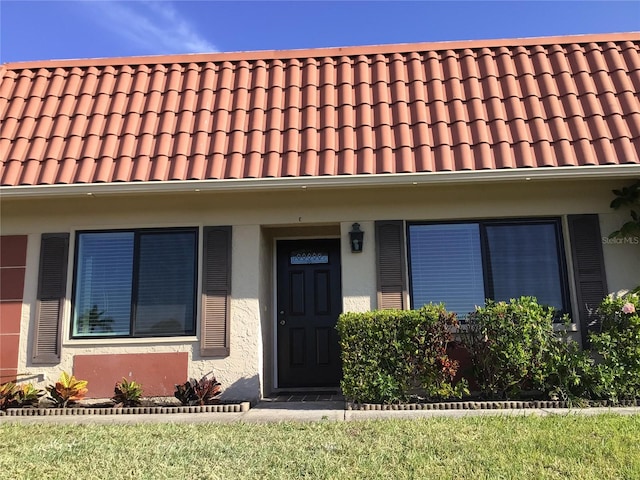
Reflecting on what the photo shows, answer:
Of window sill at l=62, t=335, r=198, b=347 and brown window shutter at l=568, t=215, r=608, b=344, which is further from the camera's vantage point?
window sill at l=62, t=335, r=198, b=347

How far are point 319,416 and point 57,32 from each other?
8.68 metres

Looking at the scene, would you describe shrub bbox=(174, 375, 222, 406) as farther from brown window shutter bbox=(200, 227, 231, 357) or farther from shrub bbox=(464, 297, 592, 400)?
shrub bbox=(464, 297, 592, 400)

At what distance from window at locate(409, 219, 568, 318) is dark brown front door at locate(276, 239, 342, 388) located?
142cm

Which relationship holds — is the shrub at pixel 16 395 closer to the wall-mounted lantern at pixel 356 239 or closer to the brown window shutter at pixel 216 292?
the brown window shutter at pixel 216 292

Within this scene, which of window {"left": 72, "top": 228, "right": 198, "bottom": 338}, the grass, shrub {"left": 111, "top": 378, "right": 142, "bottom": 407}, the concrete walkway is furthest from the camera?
window {"left": 72, "top": 228, "right": 198, "bottom": 338}

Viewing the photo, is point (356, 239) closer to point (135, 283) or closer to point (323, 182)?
point (323, 182)

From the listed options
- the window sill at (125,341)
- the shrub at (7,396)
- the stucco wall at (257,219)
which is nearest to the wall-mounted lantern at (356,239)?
the stucco wall at (257,219)

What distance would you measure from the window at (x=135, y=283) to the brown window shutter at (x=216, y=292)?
0.22 meters

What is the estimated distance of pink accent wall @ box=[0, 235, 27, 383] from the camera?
24.2ft

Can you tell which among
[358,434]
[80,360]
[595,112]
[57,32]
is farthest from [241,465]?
[57,32]

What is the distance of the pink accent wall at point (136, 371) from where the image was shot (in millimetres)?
7215

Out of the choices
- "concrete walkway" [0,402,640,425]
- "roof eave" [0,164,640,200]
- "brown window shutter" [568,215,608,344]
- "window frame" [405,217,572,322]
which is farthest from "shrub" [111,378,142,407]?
"brown window shutter" [568,215,608,344]

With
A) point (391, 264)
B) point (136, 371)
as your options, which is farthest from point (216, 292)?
point (391, 264)

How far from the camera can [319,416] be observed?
5.94 m
